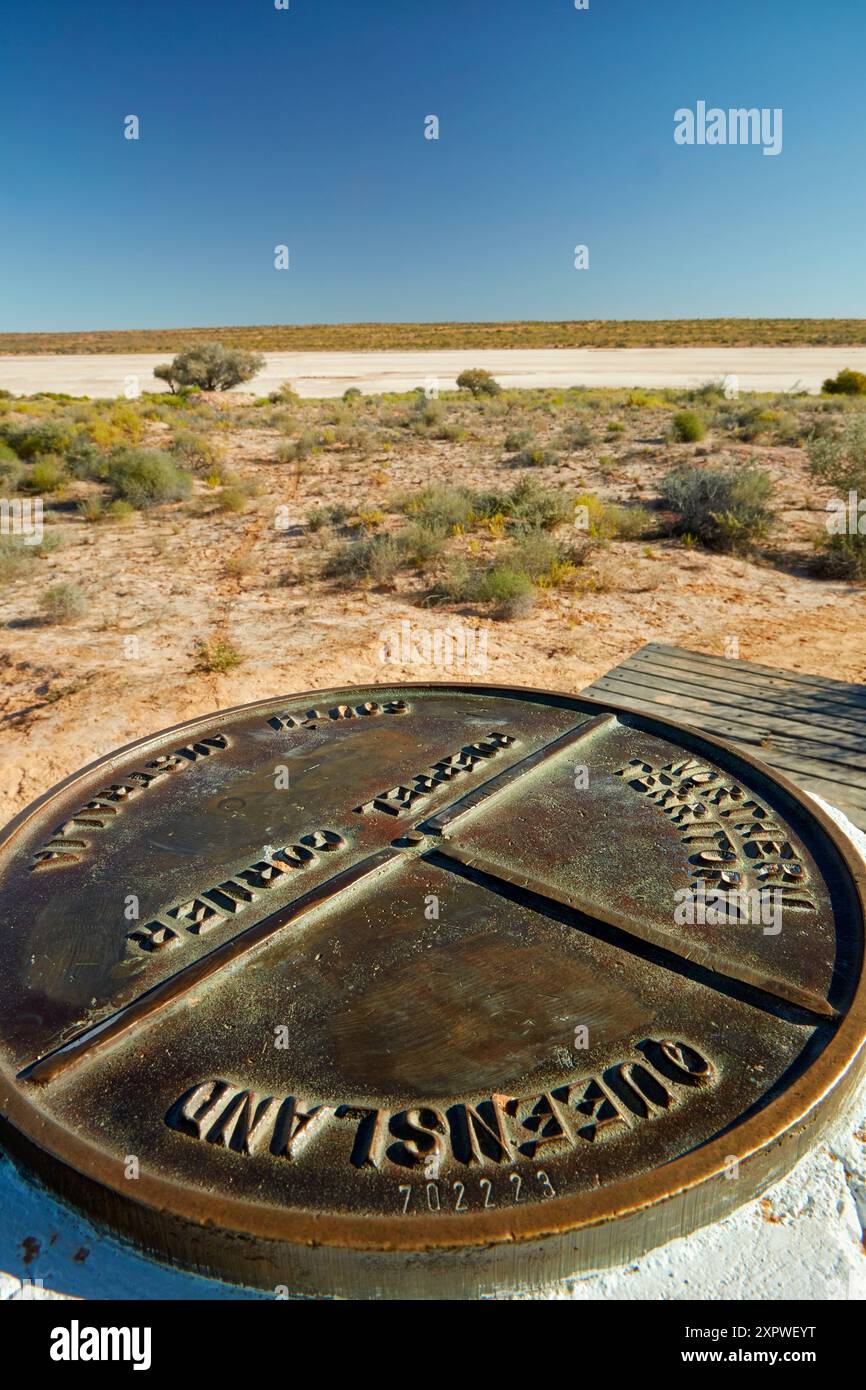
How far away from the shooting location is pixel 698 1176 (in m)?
1.31

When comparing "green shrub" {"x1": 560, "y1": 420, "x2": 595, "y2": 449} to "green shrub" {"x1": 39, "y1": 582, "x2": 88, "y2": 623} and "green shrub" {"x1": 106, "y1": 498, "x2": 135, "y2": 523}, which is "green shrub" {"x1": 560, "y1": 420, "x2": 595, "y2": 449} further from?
"green shrub" {"x1": 39, "y1": 582, "x2": 88, "y2": 623}

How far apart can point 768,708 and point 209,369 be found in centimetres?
3074

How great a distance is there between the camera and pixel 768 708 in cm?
434

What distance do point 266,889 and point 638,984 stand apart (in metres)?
0.88

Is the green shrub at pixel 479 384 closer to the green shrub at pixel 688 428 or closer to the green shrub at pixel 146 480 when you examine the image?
the green shrub at pixel 688 428

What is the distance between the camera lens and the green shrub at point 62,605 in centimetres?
676

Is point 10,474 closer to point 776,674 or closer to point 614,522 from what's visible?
point 614,522

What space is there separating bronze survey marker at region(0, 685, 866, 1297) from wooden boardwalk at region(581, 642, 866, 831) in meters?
1.31

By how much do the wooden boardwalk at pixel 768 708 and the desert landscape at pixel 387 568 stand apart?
0.79 m

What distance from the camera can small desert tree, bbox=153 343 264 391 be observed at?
30.5m

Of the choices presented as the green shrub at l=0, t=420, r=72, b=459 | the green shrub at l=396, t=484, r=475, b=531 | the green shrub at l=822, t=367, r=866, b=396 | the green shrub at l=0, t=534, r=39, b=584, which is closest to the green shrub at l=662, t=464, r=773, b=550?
the green shrub at l=396, t=484, r=475, b=531

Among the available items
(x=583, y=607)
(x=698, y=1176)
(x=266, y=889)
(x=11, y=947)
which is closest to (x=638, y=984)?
(x=698, y=1176)

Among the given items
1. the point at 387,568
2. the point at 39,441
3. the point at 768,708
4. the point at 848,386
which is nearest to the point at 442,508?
the point at 387,568
